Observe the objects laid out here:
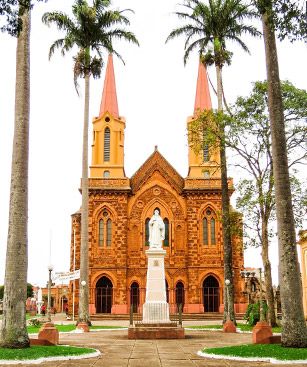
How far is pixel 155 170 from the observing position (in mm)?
44750

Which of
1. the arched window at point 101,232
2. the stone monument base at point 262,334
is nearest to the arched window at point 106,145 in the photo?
the arched window at point 101,232

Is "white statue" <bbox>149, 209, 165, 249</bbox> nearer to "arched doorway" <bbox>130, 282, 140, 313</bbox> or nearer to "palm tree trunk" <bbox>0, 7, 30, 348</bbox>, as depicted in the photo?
"palm tree trunk" <bbox>0, 7, 30, 348</bbox>

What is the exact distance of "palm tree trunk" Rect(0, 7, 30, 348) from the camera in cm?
1224

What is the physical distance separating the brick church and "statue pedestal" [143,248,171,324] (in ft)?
61.7

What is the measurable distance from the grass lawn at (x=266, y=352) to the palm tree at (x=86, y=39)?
13.7m

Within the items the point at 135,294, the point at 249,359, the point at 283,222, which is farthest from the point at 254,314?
the point at 135,294

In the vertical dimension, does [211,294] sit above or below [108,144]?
below

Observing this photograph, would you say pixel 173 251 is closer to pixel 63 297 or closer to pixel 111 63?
pixel 111 63

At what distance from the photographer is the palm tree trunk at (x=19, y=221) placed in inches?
482

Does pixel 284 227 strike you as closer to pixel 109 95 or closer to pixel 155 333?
pixel 155 333

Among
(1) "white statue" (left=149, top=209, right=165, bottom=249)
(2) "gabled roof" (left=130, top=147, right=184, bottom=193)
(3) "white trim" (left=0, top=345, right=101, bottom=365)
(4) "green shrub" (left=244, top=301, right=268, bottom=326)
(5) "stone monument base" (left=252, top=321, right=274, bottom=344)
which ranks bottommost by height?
(3) "white trim" (left=0, top=345, right=101, bottom=365)

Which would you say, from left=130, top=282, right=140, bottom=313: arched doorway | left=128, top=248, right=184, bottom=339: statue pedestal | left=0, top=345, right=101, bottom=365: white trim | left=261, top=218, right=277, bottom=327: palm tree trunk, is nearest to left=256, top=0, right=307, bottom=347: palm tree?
left=0, top=345, right=101, bottom=365: white trim

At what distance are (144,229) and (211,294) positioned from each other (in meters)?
7.50

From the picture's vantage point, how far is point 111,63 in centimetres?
4784
